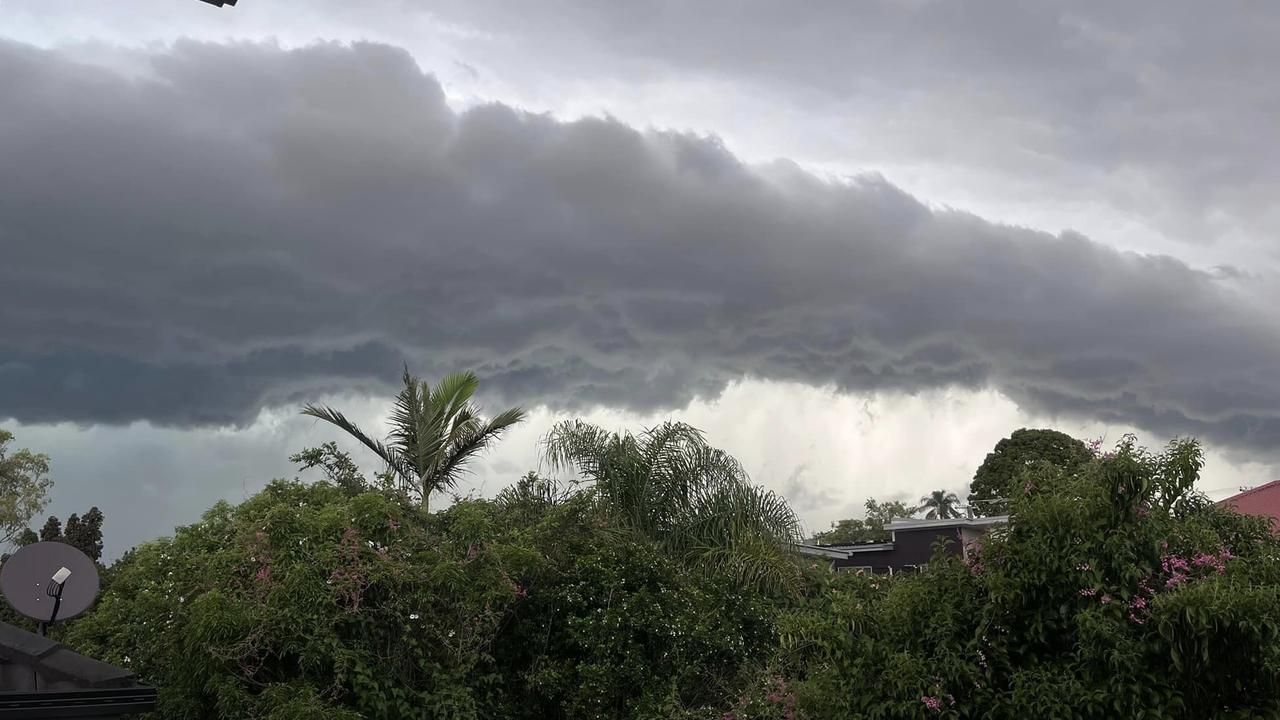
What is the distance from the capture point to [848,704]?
28.6 feet

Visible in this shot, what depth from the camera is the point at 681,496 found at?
574 inches

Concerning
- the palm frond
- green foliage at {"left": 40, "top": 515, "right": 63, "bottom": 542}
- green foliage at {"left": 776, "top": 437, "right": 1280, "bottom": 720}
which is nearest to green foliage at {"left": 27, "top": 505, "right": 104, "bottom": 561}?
green foliage at {"left": 40, "top": 515, "right": 63, "bottom": 542}

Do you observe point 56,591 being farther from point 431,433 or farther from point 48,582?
point 431,433

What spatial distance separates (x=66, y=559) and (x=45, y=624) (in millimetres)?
568

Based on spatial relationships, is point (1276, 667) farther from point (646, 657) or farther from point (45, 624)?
point (45, 624)

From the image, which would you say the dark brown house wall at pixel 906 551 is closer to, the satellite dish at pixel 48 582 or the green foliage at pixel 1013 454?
the green foliage at pixel 1013 454

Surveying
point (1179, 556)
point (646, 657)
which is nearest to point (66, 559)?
point (646, 657)

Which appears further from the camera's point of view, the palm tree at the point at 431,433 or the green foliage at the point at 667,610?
the palm tree at the point at 431,433

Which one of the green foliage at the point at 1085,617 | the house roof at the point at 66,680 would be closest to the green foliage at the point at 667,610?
the green foliage at the point at 1085,617

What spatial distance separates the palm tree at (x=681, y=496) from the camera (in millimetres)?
14117

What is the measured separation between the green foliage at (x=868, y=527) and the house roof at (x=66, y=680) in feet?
138

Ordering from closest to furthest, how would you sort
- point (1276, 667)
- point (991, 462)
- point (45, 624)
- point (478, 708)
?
point (1276, 667), point (45, 624), point (478, 708), point (991, 462)

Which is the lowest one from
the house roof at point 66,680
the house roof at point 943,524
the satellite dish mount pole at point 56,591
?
the house roof at point 66,680

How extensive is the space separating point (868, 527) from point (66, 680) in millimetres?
50364
